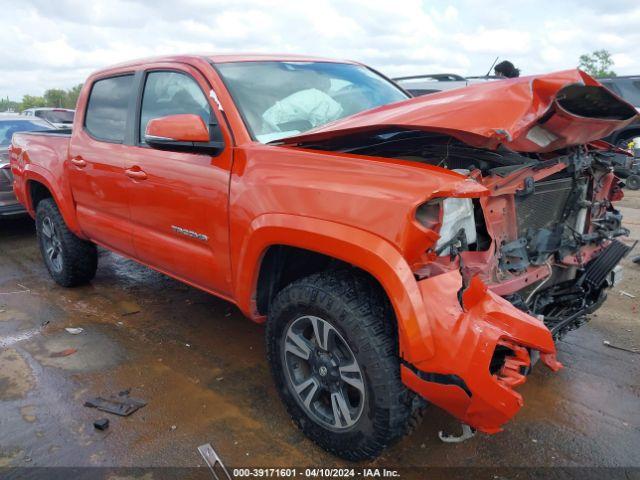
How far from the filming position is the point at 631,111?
2402 mm

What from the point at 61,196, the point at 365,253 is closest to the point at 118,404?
the point at 365,253

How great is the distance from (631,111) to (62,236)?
436 cm

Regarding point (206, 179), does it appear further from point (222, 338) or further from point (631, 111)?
point (631, 111)

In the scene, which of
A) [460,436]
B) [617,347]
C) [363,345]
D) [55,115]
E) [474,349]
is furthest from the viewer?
[55,115]

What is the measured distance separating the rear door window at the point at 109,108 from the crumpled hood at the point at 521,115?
1.96 metres

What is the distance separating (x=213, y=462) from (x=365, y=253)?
4.24 feet

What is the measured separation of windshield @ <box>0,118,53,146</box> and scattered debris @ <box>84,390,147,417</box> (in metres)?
5.52

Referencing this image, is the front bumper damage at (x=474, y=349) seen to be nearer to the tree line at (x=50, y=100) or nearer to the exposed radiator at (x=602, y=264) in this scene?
the exposed radiator at (x=602, y=264)

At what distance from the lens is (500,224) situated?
234 cm

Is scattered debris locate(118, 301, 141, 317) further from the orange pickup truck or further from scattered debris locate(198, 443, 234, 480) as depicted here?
scattered debris locate(198, 443, 234, 480)

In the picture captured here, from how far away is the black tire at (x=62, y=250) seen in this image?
184 inches

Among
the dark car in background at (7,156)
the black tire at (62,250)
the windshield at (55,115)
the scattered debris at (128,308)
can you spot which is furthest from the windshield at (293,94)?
the windshield at (55,115)

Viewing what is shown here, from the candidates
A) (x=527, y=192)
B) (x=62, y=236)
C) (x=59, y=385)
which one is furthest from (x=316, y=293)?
(x=62, y=236)

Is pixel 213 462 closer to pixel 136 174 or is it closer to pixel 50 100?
pixel 136 174
